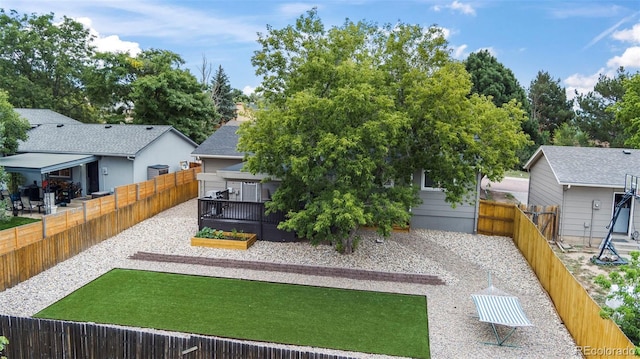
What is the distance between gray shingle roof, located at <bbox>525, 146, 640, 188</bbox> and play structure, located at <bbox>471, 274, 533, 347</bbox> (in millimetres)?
8764

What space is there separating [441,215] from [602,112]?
95.9ft

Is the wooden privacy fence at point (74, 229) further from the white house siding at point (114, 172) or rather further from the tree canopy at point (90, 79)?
the tree canopy at point (90, 79)

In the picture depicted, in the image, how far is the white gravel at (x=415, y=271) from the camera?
29.2 ft

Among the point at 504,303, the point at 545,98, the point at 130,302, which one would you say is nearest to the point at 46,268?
the point at 130,302

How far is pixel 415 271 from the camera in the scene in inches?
509

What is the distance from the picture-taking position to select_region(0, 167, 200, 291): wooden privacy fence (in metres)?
11.2

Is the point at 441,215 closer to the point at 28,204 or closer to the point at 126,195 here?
the point at 126,195

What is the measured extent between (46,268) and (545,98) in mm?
47896

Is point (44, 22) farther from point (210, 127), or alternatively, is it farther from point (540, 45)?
point (540, 45)

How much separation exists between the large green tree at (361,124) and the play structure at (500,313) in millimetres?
3315

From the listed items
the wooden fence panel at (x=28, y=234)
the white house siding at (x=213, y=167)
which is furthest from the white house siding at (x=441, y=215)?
the wooden fence panel at (x=28, y=234)

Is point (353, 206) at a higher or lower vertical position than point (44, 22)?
lower

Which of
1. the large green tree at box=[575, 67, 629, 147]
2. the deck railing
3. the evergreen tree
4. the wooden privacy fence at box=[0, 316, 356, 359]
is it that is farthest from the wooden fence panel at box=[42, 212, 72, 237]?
the large green tree at box=[575, 67, 629, 147]

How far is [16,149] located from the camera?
2161cm
